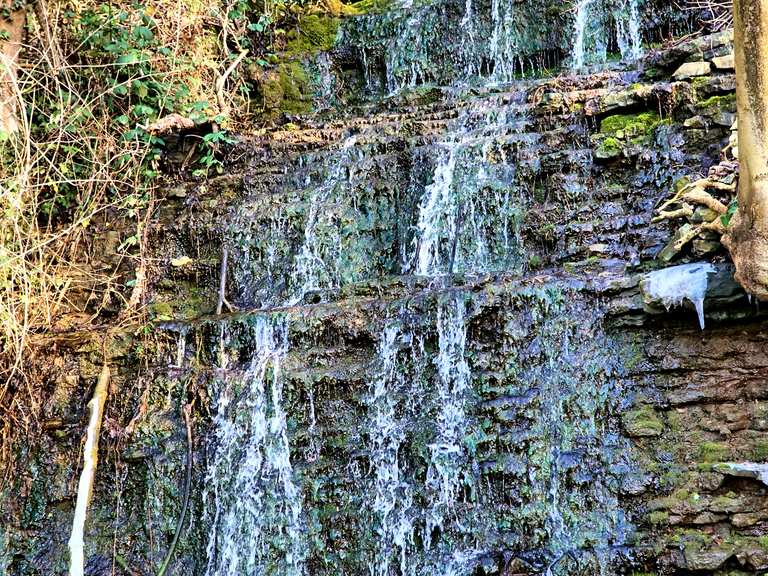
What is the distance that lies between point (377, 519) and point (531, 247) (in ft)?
8.54

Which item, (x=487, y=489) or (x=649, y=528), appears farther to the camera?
(x=487, y=489)

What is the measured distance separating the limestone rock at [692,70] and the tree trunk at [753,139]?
7.37 feet

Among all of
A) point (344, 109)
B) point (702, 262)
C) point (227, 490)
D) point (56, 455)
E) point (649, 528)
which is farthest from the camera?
point (344, 109)

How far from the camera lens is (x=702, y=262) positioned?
16.2 ft

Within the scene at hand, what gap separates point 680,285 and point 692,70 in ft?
8.57

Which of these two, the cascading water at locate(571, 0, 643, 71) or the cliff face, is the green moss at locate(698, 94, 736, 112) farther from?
the cascading water at locate(571, 0, 643, 71)

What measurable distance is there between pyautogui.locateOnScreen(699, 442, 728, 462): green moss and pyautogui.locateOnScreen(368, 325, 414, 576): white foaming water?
6.36ft

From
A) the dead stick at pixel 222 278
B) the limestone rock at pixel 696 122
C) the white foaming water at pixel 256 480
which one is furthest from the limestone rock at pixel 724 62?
the dead stick at pixel 222 278

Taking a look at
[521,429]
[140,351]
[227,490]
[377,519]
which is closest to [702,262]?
[521,429]

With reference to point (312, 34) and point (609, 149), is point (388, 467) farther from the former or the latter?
point (312, 34)

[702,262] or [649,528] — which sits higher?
[702,262]

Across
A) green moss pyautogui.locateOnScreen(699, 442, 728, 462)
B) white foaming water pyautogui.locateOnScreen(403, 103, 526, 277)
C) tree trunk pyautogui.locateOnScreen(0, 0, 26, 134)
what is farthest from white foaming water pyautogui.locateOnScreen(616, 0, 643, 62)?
tree trunk pyautogui.locateOnScreen(0, 0, 26, 134)

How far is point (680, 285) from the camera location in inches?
189

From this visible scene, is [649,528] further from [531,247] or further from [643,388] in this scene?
[531,247]
